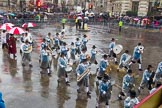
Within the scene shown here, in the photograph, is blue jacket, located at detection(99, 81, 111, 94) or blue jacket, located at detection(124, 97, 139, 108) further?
blue jacket, located at detection(99, 81, 111, 94)

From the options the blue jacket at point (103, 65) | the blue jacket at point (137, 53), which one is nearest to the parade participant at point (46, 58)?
the blue jacket at point (103, 65)

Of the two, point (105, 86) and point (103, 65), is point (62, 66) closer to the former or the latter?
point (103, 65)

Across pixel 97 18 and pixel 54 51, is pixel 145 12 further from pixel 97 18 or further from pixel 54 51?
pixel 54 51

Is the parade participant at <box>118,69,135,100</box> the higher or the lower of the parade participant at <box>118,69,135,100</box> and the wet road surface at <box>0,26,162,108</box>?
the higher

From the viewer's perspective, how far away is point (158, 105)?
16.1 feet

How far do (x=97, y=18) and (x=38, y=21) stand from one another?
11.5m

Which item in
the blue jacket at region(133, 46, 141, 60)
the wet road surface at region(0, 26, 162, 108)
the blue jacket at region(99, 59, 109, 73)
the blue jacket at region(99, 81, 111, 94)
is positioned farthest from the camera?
the blue jacket at region(133, 46, 141, 60)

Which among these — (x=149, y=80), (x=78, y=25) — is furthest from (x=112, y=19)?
(x=149, y=80)

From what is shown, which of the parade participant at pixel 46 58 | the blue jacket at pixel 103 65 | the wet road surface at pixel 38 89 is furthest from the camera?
the parade participant at pixel 46 58

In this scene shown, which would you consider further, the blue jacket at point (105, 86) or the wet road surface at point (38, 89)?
the wet road surface at point (38, 89)

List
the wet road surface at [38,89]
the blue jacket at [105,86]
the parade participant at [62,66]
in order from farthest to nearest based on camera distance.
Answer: the parade participant at [62,66] < the wet road surface at [38,89] < the blue jacket at [105,86]

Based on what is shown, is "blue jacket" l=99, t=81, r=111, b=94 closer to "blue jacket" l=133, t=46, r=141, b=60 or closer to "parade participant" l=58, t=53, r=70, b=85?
"parade participant" l=58, t=53, r=70, b=85

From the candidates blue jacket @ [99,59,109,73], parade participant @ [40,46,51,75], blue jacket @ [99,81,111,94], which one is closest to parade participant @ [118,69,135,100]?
Answer: blue jacket @ [99,81,111,94]

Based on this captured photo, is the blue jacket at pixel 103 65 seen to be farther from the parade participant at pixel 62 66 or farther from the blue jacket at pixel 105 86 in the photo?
the blue jacket at pixel 105 86
